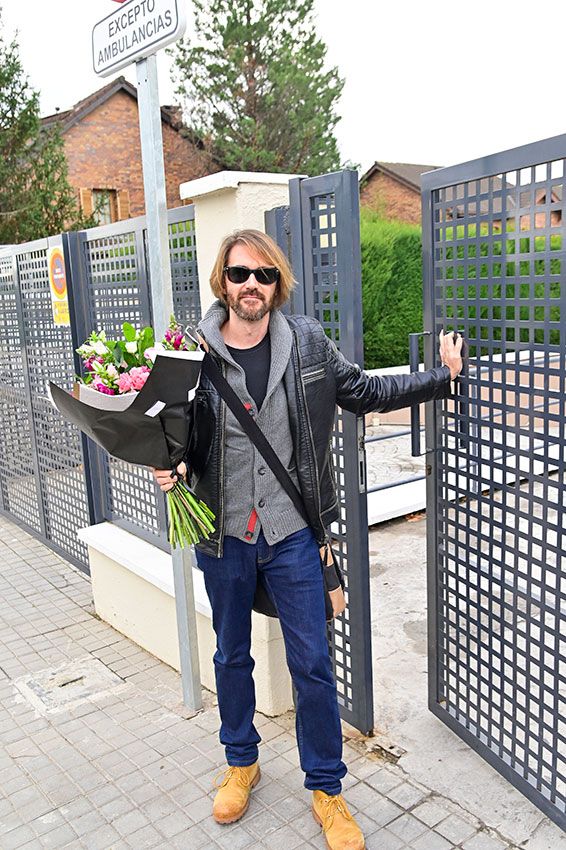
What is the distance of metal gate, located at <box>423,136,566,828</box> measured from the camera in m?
2.37

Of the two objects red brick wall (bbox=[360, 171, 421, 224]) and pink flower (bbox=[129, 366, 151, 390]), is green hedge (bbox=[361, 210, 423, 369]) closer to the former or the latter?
pink flower (bbox=[129, 366, 151, 390])

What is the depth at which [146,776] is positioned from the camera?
308cm

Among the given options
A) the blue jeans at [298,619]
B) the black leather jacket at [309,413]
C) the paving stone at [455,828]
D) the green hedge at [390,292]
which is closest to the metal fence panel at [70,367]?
the black leather jacket at [309,413]

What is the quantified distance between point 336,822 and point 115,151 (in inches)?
847

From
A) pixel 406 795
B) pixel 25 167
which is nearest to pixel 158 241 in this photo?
pixel 406 795

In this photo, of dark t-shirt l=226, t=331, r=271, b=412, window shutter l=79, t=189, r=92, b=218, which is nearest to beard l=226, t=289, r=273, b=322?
dark t-shirt l=226, t=331, r=271, b=412

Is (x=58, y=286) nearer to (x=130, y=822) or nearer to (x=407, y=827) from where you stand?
(x=130, y=822)

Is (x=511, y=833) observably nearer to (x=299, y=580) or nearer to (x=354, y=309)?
(x=299, y=580)

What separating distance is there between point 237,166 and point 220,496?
57.8 feet

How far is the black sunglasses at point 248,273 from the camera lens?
2.50 meters

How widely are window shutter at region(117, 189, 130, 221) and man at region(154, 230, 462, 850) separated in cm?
2024

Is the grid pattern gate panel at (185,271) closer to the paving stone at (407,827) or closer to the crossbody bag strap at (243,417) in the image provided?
the crossbody bag strap at (243,417)

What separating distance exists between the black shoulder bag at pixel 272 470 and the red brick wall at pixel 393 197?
26.1 meters

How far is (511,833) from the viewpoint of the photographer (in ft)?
8.55
